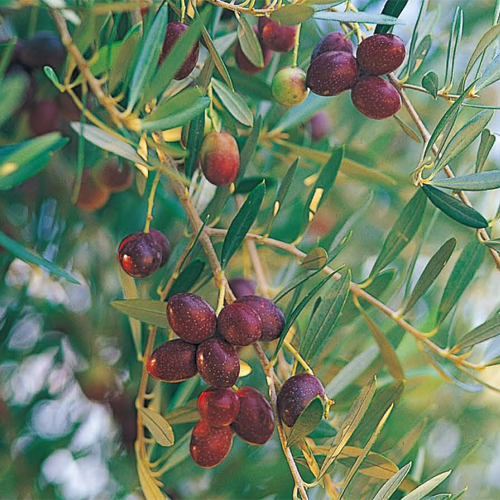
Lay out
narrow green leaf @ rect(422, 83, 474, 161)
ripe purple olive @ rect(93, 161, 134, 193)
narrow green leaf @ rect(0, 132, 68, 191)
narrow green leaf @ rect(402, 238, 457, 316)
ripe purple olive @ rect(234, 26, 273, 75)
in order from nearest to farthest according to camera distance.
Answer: narrow green leaf @ rect(0, 132, 68, 191), narrow green leaf @ rect(422, 83, 474, 161), narrow green leaf @ rect(402, 238, 457, 316), ripe purple olive @ rect(234, 26, 273, 75), ripe purple olive @ rect(93, 161, 134, 193)

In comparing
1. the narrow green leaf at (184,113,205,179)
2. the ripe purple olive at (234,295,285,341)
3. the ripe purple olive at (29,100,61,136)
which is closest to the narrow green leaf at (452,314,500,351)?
the ripe purple olive at (234,295,285,341)

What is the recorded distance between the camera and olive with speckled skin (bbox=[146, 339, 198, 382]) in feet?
1.89

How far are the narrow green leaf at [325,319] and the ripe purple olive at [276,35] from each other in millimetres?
243

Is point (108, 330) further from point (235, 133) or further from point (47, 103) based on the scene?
point (235, 133)

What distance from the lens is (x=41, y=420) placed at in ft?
3.52

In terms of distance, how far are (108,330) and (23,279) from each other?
15 centimetres

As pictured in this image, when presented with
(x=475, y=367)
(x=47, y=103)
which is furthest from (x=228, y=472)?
(x=47, y=103)

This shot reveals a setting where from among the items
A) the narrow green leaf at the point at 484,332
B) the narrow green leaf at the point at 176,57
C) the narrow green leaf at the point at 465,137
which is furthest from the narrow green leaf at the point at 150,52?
the narrow green leaf at the point at 484,332

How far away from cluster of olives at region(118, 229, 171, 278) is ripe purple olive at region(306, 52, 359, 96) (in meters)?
0.18

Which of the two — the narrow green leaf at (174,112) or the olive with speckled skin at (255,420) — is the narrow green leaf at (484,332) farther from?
the narrow green leaf at (174,112)

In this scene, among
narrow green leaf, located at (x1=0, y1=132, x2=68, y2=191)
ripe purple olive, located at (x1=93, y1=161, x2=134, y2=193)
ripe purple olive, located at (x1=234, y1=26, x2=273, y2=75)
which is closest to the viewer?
narrow green leaf, located at (x1=0, y1=132, x2=68, y2=191)

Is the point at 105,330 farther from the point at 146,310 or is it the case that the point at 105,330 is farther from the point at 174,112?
the point at 174,112

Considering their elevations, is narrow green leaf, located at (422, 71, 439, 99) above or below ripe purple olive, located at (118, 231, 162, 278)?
above

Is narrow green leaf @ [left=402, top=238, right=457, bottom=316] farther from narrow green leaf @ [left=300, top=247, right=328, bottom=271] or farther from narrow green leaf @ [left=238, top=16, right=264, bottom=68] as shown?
narrow green leaf @ [left=238, top=16, right=264, bottom=68]
